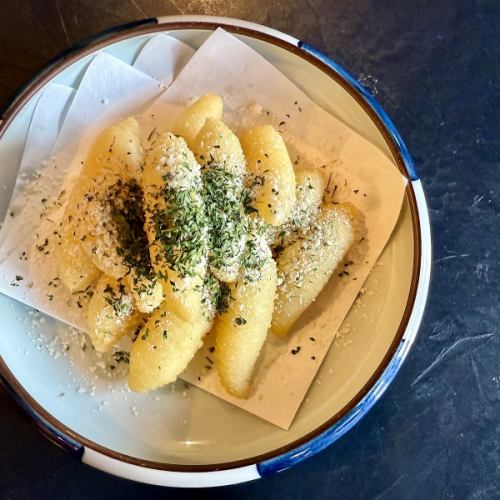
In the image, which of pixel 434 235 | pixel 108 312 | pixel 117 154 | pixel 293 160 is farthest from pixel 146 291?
pixel 434 235

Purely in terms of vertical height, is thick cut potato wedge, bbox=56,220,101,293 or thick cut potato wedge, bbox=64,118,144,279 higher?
thick cut potato wedge, bbox=64,118,144,279

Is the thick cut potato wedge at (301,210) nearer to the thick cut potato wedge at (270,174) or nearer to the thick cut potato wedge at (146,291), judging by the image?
the thick cut potato wedge at (270,174)

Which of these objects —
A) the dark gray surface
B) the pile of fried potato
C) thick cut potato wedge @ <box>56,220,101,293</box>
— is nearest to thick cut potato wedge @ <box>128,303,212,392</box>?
the pile of fried potato

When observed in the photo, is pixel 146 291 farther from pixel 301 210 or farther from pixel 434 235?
pixel 434 235

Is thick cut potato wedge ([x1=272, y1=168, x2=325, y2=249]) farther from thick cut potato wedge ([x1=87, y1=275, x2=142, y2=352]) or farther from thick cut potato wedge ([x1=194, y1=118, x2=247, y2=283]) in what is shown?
thick cut potato wedge ([x1=87, y1=275, x2=142, y2=352])

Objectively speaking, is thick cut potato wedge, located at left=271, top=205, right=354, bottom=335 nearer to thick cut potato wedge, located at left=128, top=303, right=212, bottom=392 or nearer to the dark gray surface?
thick cut potato wedge, located at left=128, top=303, right=212, bottom=392

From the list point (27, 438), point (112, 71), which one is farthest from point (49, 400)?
point (112, 71)

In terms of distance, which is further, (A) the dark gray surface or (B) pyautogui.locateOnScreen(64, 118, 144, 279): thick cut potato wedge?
(A) the dark gray surface
